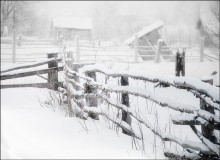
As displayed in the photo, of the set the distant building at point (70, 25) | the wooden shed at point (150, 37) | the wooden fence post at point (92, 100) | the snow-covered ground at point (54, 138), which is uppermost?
Result: the distant building at point (70, 25)

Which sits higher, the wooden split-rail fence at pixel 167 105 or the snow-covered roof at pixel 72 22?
the snow-covered roof at pixel 72 22

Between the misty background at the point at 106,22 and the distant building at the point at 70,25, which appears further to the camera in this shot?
the distant building at the point at 70,25

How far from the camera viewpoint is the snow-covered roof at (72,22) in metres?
38.9

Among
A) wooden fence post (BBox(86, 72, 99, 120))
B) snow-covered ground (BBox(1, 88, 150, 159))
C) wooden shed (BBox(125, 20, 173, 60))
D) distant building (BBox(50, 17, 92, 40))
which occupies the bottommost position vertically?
snow-covered ground (BBox(1, 88, 150, 159))

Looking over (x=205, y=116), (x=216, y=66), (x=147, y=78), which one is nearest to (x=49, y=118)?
(x=147, y=78)

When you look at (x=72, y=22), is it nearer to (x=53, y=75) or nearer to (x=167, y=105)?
(x=53, y=75)

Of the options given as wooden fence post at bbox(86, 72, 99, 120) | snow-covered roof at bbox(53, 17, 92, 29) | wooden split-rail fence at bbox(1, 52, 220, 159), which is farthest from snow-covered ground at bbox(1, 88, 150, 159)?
snow-covered roof at bbox(53, 17, 92, 29)

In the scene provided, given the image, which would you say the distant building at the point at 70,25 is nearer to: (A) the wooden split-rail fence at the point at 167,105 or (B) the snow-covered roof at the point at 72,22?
(B) the snow-covered roof at the point at 72,22

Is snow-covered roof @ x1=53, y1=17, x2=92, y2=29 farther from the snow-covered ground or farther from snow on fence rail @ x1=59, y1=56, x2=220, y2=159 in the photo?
snow on fence rail @ x1=59, y1=56, x2=220, y2=159

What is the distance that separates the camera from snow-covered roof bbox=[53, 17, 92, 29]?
3894cm

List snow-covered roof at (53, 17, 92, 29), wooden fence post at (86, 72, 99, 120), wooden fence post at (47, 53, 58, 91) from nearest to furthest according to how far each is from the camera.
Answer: wooden fence post at (86, 72, 99, 120), wooden fence post at (47, 53, 58, 91), snow-covered roof at (53, 17, 92, 29)

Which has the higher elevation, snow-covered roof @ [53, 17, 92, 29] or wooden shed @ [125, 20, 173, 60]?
snow-covered roof @ [53, 17, 92, 29]

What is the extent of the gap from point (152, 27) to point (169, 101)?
645 inches

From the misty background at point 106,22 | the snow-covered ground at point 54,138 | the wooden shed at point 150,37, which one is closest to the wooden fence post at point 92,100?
the snow-covered ground at point 54,138
